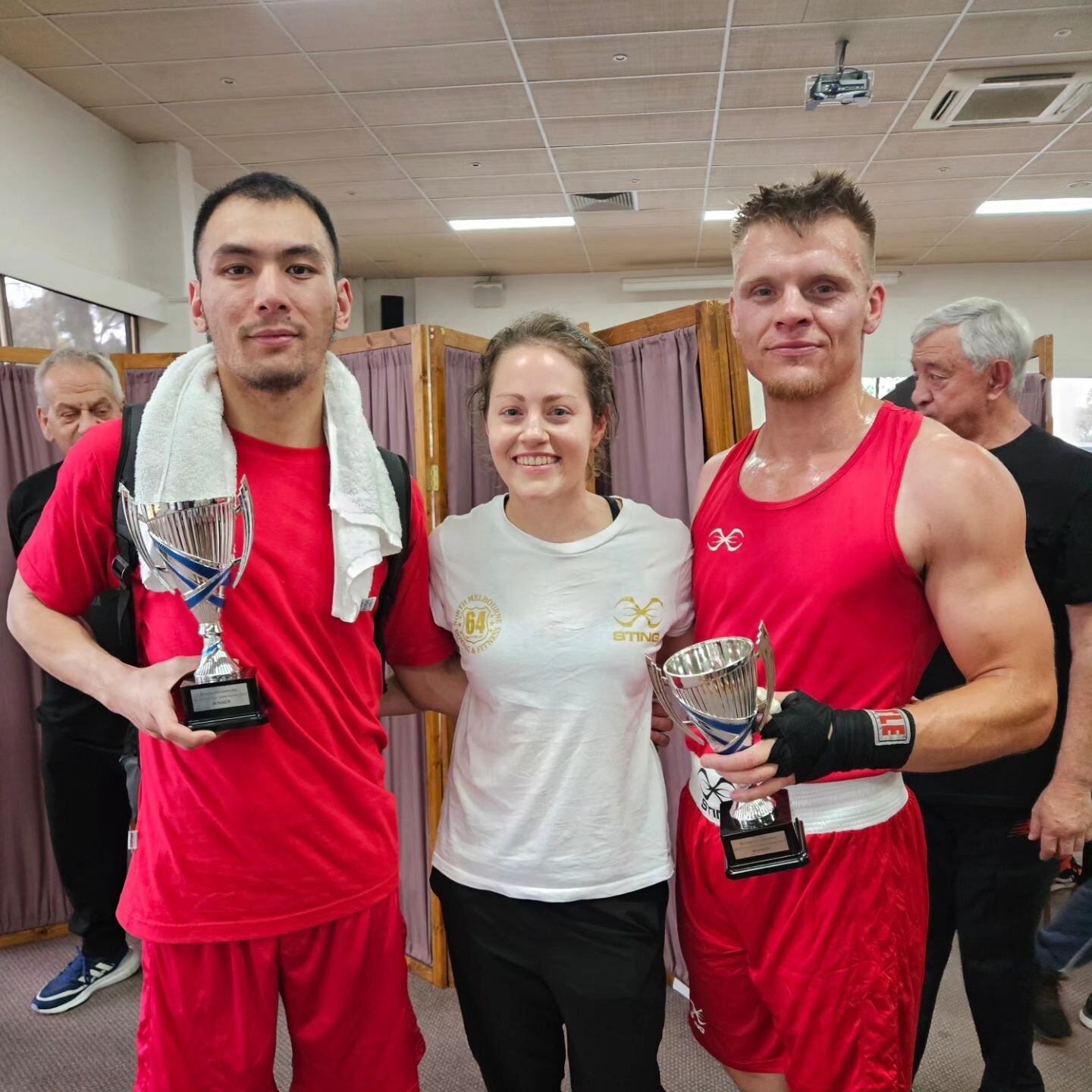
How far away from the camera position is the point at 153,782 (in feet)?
4.66

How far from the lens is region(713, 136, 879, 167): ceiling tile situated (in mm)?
6344

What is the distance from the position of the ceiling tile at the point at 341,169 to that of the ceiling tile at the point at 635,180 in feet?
4.67

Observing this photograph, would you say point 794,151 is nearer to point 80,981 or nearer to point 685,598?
point 685,598

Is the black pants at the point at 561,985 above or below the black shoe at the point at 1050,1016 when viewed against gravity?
above

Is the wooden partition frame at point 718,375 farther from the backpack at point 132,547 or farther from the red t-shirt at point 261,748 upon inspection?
the red t-shirt at point 261,748

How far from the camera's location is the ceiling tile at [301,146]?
6.12 metres

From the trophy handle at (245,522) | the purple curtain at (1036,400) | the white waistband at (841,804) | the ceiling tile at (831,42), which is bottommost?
the white waistband at (841,804)

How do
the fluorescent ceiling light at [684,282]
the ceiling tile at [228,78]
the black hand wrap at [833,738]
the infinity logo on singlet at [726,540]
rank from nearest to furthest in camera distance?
the black hand wrap at [833,738] < the infinity logo on singlet at [726,540] < the ceiling tile at [228,78] < the fluorescent ceiling light at [684,282]

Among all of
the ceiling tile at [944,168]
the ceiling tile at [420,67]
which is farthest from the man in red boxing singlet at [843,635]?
the ceiling tile at [944,168]

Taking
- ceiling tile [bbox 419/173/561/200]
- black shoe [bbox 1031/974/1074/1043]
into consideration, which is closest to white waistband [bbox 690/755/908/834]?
black shoe [bbox 1031/974/1074/1043]

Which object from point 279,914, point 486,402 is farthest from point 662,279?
point 279,914

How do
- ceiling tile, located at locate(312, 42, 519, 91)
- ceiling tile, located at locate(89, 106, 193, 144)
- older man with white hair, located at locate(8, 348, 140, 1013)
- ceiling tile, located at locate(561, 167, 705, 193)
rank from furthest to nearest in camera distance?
ceiling tile, located at locate(561, 167, 705, 193), ceiling tile, located at locate(89, 106, 193, 144), ceiling tile, located at locate(312, 42, 519, 91), older man with white hair, located at locate(8, 348, 140, 1013)

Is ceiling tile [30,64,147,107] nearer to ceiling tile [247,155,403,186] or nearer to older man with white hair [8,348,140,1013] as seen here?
ceiling tile [247,155,403,186]

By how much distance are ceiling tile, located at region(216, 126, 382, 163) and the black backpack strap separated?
5.23 meters
